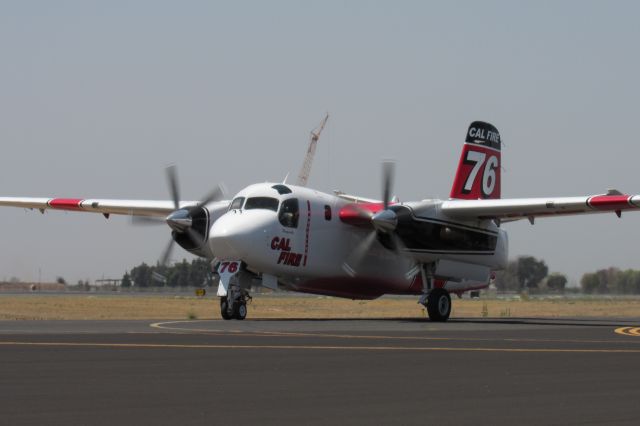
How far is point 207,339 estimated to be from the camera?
23375 millimetres

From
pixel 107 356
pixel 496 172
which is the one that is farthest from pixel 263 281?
pixel 107 356

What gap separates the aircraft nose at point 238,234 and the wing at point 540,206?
688 centimetres

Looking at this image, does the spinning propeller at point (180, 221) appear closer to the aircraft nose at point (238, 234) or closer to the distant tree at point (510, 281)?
the aircraft nose at point (238, 234)

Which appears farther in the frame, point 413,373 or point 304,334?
point 304,334

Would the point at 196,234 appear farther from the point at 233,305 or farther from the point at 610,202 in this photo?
the point at 610,202

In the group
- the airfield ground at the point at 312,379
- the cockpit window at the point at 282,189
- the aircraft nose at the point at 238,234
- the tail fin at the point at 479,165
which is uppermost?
the tail fin at the point at 479,165

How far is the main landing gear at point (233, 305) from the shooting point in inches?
1375

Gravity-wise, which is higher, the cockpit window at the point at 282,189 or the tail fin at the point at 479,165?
the tail fin at the point at 479,165

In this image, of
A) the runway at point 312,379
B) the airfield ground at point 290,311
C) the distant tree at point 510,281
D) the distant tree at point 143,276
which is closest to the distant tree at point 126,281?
the distant tree at point 143,276

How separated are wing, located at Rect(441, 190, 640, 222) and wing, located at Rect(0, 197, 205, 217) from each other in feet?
36.4

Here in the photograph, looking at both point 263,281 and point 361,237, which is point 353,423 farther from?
point 361,237

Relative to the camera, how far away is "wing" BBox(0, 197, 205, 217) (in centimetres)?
4394

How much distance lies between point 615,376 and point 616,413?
4185 millimetres

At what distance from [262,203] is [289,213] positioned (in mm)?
1034
